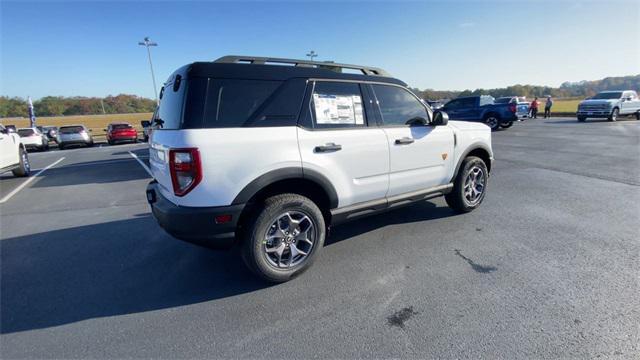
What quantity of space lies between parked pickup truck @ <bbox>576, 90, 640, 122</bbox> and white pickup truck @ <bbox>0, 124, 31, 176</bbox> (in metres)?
27.0

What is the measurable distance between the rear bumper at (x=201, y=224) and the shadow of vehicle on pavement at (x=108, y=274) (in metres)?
0.56

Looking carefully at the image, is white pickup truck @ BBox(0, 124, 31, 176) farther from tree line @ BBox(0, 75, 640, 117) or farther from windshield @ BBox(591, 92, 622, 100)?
tree line @ BBox(0, 75, 640, 117)

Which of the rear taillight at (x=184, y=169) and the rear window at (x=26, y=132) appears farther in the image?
the rear window at (x=26, y=132)

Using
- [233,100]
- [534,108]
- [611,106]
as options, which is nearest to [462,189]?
[233,100]

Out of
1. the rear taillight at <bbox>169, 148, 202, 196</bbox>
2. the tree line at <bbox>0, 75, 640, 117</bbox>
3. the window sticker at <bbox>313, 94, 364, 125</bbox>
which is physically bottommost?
the rear taillight at <bbox>169, 148, 202, 196</bbox>

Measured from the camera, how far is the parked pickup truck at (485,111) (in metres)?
15.5

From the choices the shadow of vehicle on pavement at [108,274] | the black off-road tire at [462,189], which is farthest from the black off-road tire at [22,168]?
the black off-road tire at [462,189]

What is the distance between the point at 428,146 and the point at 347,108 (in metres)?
1.25

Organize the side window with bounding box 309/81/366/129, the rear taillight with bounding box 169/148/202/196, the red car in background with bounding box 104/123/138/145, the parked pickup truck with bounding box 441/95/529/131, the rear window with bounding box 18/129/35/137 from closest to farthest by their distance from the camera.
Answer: the rear taillight with bounding box 169/148/202/196
the side window with bounding box 309/81/366/129
the parked pickup truck with bounding box 441/95/529/131
the rear window with bounding box 18/129/35/137
the red car in background with bounding box 104/123/138/145

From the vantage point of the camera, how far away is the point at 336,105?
308 centimetres

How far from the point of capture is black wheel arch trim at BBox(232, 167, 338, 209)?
2529 millimetres

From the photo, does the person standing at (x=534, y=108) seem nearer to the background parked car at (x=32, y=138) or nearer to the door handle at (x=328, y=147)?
the door handle at (x=328, y=147)

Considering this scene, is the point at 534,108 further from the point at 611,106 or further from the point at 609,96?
the point at 611,106

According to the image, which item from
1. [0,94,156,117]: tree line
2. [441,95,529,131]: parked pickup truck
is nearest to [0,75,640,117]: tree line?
[0,94,156,117]: tree line
